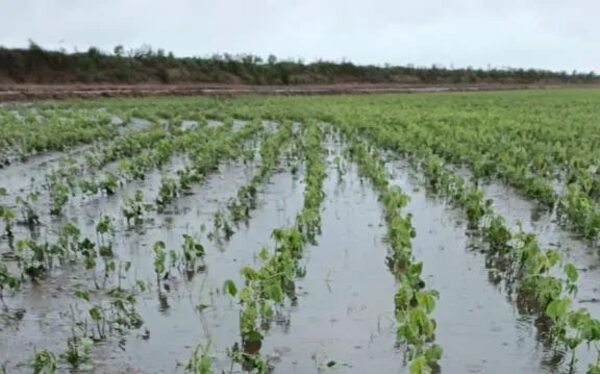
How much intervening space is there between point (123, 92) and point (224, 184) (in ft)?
77.1

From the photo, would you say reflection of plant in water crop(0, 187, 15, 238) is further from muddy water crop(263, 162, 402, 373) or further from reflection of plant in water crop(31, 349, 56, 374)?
reflection of plant in water crop(31, 349, 56, 374)

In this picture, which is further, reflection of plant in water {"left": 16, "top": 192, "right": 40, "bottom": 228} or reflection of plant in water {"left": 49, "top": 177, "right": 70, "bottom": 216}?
reflection of plant in water {"left": 49, "top": 177, "right": 70, "bottom": 216}

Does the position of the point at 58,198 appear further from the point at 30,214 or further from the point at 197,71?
the point at 197,71

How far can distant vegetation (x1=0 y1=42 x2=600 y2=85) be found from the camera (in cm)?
3825

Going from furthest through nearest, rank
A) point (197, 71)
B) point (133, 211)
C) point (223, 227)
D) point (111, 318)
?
point (197, 71) < point (133, 211) < point (223, 227) < point (111, 318)

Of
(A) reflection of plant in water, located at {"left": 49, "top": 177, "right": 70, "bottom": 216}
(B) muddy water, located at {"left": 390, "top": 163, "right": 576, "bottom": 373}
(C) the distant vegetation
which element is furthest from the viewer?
(C) the distant vegetation

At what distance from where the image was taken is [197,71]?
1796 inches

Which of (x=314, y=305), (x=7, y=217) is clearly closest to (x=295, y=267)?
(x=314, y=305)

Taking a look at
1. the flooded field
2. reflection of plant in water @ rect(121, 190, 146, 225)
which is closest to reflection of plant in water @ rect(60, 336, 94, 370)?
the flooded field

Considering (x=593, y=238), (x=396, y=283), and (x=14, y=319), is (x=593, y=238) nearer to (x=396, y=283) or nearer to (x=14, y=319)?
(x=396, y=283)

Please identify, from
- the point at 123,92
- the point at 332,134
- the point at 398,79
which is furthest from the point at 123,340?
the point at 398,79

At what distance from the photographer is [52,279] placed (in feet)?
19.2

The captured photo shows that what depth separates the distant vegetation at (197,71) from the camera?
38.2 metres

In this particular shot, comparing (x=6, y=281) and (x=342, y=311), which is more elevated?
(x=6, y=281)
